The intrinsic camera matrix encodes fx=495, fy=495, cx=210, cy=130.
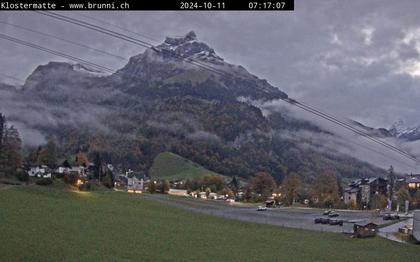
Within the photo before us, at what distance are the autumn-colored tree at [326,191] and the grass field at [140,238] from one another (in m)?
55.6

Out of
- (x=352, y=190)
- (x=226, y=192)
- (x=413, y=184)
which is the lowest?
(x=226, y=192)

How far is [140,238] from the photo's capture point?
148 ft

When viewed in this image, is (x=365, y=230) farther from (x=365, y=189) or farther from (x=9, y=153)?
(x=365, y=189)

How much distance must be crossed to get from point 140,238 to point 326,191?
9396cm

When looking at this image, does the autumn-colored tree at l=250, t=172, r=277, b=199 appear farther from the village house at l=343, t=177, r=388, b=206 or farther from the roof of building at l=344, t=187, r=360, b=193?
the roof of building at l=344, t=187, r=360, b=193

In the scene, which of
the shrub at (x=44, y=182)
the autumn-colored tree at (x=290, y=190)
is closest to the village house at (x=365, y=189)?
the autumn-colored tree at (x=290, y=190)

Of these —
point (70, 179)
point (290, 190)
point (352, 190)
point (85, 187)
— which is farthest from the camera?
point (352, 190)

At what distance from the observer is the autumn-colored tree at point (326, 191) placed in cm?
11769

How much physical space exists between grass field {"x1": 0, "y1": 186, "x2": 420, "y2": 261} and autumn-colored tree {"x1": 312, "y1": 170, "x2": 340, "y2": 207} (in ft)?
182

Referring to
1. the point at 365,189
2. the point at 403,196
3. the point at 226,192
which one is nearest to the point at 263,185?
the point at 226,192

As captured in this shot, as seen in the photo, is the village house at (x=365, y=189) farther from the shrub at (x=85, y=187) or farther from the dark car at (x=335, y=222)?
the shrub at (x=85, y=187)

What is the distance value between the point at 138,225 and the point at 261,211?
41.1 metres

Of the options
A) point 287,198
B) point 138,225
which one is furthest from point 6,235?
point 287,198

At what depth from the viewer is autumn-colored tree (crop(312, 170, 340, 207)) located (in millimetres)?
117688
